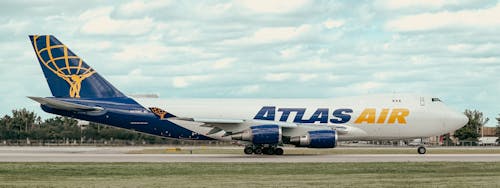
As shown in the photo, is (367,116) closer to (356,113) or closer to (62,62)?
(356,113)

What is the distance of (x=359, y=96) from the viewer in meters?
49.7

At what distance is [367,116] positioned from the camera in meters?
48.3

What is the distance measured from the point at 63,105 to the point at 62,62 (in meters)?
2.95

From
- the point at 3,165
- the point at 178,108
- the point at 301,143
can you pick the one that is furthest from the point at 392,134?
the point at 3,165

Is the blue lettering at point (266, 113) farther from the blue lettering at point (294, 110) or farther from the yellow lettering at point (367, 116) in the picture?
the yellow lettering at point (367, 116)

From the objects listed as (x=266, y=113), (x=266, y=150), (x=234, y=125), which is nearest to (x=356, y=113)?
(x=266, y=113)

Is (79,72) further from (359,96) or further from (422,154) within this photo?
(422,154)

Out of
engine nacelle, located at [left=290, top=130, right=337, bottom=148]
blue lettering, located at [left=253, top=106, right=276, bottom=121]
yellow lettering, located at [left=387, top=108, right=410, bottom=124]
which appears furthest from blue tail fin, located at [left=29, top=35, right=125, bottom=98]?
yellow lettering, located at [left=387, top=108, right=410, bottom=124]

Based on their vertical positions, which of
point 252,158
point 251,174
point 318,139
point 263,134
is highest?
point 263,134

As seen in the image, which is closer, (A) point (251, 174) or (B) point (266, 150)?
(A) point (251, 174)

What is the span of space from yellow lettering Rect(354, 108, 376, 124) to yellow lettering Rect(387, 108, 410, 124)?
1.06 meters

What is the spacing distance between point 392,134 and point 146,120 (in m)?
15.0

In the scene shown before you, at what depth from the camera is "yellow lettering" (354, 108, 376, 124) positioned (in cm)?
4828

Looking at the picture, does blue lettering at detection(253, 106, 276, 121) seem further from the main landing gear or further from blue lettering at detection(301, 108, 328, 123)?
blue lettering at detection(301, 108, 328, 123)
